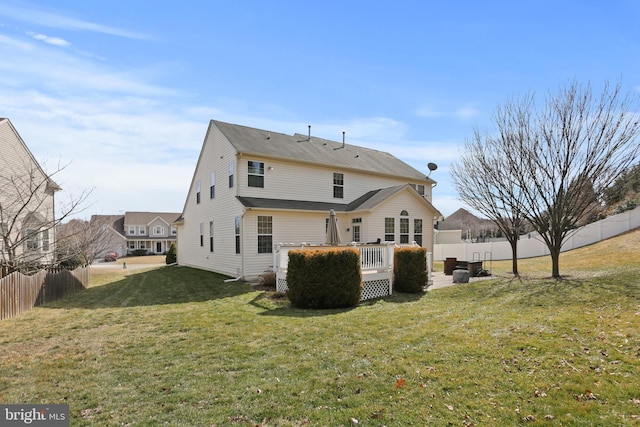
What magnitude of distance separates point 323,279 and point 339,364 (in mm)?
4497

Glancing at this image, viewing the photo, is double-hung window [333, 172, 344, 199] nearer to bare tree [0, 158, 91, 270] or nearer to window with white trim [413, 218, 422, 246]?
window with white trim [413, 218, 422, 246]

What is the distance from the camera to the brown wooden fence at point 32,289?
27.3 ft

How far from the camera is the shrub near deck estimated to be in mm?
9406

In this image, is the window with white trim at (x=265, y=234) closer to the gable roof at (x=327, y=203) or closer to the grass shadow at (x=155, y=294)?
the gable roof at (x=327, y=203)

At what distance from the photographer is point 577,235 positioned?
24953 millimetres

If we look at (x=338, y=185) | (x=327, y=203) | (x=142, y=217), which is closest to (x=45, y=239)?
(x=327, y=203)

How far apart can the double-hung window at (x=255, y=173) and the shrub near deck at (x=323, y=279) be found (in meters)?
7.14

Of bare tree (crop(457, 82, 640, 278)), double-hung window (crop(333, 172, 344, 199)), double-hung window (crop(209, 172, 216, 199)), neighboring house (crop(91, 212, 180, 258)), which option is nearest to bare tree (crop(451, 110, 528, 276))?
bare tree (crop(457, 82, 640, 278))

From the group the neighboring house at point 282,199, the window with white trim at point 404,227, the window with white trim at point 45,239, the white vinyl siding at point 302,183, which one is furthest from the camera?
the window with white trim at point 404,227

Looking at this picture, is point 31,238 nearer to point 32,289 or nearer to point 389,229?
point 32,289

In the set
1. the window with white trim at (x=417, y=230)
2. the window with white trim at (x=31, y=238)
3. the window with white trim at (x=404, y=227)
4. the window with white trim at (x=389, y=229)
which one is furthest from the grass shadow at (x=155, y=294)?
the window with white trim at (x=417, y=230)

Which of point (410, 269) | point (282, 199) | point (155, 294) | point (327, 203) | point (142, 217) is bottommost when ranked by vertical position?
point (155, 294)

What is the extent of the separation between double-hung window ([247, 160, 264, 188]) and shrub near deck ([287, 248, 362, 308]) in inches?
281

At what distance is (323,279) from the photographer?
372 inches
